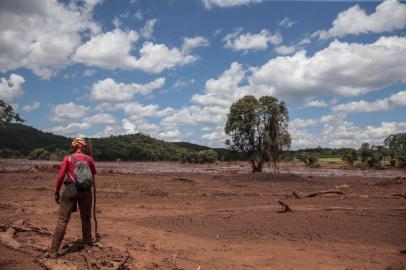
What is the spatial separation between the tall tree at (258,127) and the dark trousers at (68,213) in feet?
98.6

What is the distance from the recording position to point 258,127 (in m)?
38.7

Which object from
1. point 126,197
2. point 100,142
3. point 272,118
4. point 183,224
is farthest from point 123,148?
point 183,224

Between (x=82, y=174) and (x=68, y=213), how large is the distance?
0.76 meters

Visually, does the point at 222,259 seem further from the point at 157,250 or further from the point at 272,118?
the point at 272,118

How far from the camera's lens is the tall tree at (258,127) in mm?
37938

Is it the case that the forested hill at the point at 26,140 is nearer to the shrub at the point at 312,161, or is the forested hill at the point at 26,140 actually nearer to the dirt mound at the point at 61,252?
the shrub at the point at 312,161

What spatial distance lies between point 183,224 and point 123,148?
9070 cm

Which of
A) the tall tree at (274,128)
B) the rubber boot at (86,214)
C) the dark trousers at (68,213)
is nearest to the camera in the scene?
the dark trousers at (68,213)

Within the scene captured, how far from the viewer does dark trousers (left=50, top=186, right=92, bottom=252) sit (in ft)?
25.7

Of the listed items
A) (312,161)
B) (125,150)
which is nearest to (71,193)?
(312,161)

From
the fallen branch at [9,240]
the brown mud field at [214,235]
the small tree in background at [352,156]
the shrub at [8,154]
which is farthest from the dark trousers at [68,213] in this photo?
the shrub at [8,154]

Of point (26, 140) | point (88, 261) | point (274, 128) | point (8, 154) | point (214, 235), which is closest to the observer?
point (88, 261)

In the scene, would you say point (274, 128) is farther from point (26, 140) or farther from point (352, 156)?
point (26, 140)

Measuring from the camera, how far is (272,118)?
1501 inches
